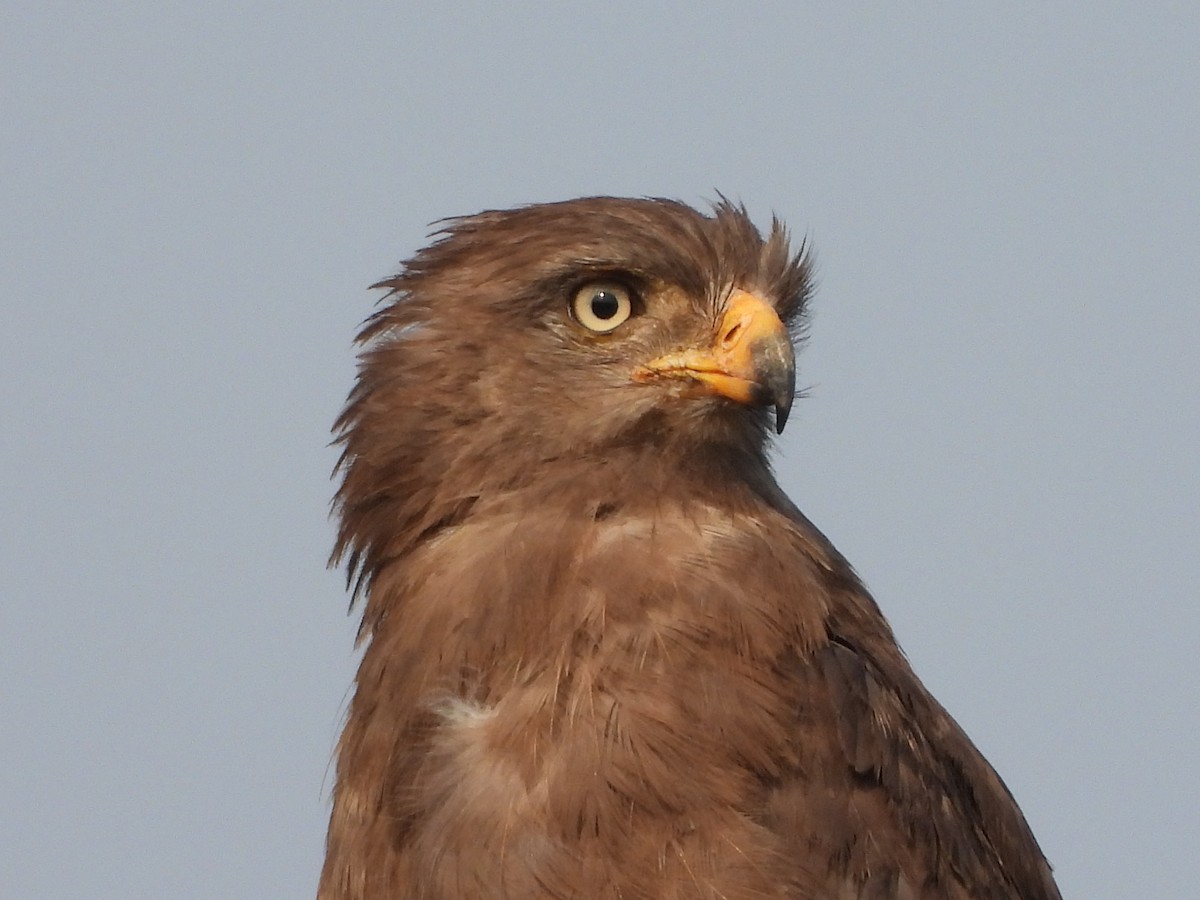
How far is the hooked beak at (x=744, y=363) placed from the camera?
5.69m

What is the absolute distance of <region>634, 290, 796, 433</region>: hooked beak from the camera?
18.7ft

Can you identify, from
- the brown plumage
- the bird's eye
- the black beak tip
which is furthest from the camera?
the bird's eye

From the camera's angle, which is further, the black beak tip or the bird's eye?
the bird's eye

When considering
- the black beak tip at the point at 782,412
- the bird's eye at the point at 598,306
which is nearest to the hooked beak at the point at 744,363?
the black beak tip at the point at 782,412

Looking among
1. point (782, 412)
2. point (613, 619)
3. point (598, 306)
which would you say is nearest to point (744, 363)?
point (782, 412)

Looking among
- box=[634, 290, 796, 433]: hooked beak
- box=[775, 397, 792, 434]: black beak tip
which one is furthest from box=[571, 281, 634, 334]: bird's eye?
box=[775, 397, 792, 434]: black beak tip

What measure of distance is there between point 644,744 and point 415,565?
45.0 inches

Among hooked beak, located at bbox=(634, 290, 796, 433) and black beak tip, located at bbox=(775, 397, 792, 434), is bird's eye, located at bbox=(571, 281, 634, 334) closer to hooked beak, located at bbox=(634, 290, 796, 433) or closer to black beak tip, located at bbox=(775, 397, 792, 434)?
hooked beak, located at bbox=(634, 290, 796, 433)

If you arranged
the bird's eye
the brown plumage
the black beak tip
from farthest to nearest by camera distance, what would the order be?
the bird's eye, the black beak tip, the brown plumage

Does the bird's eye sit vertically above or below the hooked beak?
above

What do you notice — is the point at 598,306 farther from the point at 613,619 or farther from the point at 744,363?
the point at 613,619

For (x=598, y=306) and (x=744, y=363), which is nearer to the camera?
(x=744, y=363)

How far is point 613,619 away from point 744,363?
945 millimetres

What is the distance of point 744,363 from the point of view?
19.0 ft
